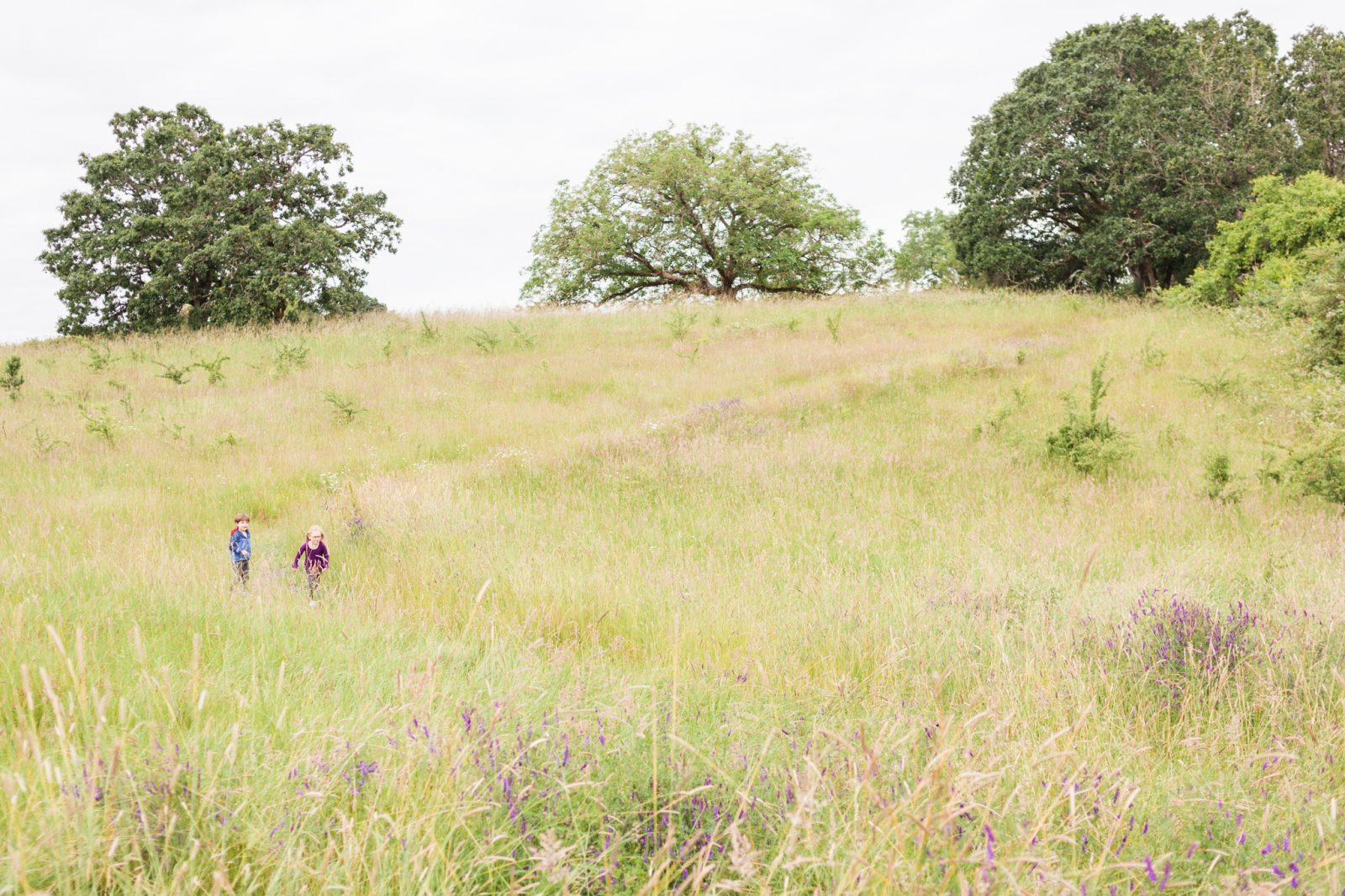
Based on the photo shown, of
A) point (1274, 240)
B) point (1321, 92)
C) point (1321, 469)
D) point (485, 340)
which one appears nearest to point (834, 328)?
point (485, 340)

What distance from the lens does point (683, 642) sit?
419 centimetres

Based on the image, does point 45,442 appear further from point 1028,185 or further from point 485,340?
point 1028,185

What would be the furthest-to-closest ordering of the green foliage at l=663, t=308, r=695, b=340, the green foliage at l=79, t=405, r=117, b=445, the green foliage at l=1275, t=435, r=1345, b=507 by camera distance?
1. the green foliage at l=663, t=308, r=695, b=340
2. the green foliage at l=79, t=405, r=117, b=445
3. the green foliage at l=1275, t=435, r=1345, b=507

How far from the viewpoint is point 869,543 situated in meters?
6.46

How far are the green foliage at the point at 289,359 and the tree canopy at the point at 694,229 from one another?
57.6ft

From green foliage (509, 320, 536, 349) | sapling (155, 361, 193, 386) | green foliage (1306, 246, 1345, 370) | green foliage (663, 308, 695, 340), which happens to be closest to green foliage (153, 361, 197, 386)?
sapling (155, 361, 193, 386)

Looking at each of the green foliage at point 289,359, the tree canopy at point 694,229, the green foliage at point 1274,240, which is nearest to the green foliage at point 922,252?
the tree canopy at point 694,229

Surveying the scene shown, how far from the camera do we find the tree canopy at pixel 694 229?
112 feet

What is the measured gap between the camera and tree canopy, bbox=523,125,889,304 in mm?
34125

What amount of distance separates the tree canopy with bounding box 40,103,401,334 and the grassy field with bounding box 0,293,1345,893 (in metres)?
11.8

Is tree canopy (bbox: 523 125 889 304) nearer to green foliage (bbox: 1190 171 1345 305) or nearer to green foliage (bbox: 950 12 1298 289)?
green foliage (bbox: 950 12 1298 289)

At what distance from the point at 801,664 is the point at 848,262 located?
35632 mm

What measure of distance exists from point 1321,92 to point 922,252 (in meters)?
29.8

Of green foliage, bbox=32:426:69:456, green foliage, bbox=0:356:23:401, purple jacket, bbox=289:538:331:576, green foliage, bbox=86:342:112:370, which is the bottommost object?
purple jacket, bbox=289:538:331:576
